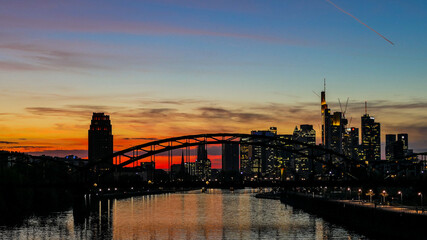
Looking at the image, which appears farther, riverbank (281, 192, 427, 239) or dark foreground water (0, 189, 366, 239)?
dark foreground water (0, 189, 366, 239)

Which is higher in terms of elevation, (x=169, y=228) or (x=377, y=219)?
(x=377, y=219)

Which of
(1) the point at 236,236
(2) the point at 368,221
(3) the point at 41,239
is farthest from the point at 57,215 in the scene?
(2) the point at 368,221

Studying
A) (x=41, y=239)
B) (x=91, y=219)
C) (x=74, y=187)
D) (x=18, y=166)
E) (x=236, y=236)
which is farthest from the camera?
(x=18, y=166)

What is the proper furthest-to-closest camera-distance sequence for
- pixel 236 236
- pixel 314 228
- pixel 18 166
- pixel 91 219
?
pixel 18 166 < pixel 91 219 < pixel 314 228 < pixel 236 236

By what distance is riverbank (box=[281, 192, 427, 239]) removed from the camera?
74875 mm

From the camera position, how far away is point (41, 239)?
83188 millimetres

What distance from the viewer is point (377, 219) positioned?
3538 inches

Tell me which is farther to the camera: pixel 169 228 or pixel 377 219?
pixel 169 228

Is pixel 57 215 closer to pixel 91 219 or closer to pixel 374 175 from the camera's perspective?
pixel 91 219

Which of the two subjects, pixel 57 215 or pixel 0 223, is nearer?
pixel 0 223

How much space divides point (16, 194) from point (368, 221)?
62.3 meters

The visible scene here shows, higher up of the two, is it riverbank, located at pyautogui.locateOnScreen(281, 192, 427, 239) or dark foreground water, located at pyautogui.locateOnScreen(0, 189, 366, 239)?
riverbank, located at pyautogui.locateOnScreen(281, 192, 427, 239)

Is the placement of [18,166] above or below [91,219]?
above

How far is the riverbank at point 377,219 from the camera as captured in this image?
246 feet
